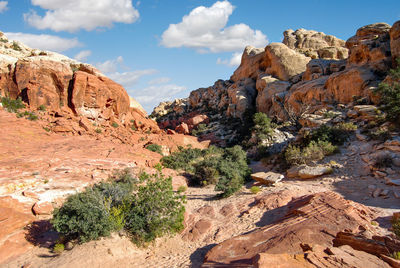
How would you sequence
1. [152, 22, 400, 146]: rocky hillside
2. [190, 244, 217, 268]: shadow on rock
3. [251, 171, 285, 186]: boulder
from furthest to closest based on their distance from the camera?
[152, 22, 400, 146]: rocky hillside
[251, 171, 285, 186]: boulder
[190, 244, 217, 268]: shadow on rock

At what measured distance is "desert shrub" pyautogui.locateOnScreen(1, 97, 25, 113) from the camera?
1812 cm

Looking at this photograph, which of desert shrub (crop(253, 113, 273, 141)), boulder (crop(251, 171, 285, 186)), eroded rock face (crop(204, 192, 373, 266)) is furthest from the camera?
desert shrub (crop(253, 113, 273, 141))

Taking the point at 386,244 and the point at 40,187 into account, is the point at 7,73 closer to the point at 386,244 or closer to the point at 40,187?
the point at 40,187

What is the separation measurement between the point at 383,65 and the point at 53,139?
25.7 m

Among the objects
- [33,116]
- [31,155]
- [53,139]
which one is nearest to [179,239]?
[31,155]

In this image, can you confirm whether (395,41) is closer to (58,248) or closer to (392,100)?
(392,100)

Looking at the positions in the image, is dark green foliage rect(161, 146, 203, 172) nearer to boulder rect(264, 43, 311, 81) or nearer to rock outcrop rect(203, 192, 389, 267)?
rock outcrop rect(203, 192, 389, 267)

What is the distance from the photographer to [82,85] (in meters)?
22.0

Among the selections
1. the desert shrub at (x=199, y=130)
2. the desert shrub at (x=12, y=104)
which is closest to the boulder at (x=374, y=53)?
the desert shrub at (x=199, y=130)

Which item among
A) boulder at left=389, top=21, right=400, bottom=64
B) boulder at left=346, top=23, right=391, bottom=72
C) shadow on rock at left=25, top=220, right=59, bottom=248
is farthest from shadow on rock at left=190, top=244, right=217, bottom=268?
boulder at left=389, top=21, right=400, bottom=64

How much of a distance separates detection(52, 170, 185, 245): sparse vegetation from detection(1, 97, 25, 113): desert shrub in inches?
570

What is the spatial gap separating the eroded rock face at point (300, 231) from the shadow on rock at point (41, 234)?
5.93m

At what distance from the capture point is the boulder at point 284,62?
94.5ft

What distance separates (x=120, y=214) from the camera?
8.35 m
